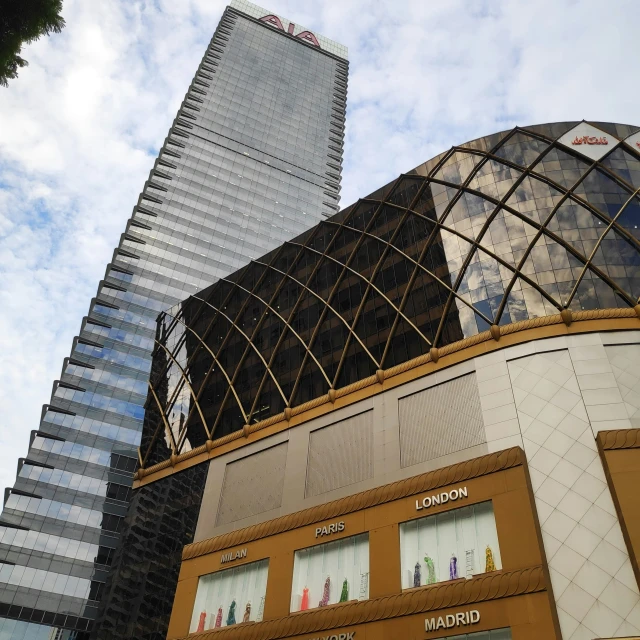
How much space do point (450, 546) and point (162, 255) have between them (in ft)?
258

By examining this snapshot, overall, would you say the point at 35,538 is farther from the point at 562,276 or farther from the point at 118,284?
the point at 562,276

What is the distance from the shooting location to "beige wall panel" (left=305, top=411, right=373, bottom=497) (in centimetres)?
3756

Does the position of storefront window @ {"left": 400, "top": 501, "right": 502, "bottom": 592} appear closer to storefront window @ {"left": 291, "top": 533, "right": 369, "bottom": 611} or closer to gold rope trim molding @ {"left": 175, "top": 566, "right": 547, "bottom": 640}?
gold rope trim molding @ {"left": 175, "top": 566, "right": 547, "bottom": 640}

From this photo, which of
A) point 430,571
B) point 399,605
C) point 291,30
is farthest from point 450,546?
point 291,30

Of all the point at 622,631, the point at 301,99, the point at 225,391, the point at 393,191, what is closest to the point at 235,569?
the point at 225,391

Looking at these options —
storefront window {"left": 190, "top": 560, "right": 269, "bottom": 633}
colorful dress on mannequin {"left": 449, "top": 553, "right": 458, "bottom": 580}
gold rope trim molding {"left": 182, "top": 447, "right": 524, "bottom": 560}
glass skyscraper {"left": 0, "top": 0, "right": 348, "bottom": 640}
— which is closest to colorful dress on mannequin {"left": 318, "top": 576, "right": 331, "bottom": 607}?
gold rope trim molding {"left": 182, "top": 447, "right": 524, "bottom": 560}

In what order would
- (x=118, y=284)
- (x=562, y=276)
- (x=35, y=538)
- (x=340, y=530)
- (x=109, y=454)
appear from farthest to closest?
(x=118, y=284) → (x=109, y=454) → (x=35, y=538) → (x=562, y=276) → (x=340, y=530)

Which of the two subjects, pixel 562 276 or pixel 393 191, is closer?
pixel 562 276

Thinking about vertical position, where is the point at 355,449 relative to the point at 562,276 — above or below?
below

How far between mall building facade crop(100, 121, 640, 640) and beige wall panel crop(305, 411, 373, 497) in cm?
14

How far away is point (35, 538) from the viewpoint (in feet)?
217

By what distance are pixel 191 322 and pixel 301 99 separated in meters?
105

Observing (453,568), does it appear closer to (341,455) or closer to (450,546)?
(450,546)

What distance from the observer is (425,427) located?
36.2 metres
